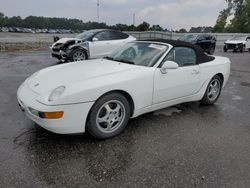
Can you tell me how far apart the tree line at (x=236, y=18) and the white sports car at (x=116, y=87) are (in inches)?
1990

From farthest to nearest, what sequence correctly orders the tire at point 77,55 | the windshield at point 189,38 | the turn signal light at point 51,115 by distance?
the windshield at point 189,38 < the tire at point 77,55 < the turn signal light at point 51,115

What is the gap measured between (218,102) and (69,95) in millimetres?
3592

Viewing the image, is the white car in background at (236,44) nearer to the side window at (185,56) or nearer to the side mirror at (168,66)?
the side window at (185,56)

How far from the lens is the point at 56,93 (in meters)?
2.79

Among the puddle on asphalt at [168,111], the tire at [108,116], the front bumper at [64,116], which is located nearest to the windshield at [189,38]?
the puddle on asphalt at [168,111]

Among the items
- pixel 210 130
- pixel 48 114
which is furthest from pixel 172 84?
pixel 48 114

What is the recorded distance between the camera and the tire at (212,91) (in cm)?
463

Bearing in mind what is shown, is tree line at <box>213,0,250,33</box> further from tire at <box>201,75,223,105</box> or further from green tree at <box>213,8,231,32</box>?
tire at <box>201,75,223,105</box>

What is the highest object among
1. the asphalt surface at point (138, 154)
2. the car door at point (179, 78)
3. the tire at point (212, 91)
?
the car door at point (179, 78)

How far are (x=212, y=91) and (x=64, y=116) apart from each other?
3.28m

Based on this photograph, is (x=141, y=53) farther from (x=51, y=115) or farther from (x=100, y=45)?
(x=100, y=45)

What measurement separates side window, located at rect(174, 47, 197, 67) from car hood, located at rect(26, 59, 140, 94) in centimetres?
92

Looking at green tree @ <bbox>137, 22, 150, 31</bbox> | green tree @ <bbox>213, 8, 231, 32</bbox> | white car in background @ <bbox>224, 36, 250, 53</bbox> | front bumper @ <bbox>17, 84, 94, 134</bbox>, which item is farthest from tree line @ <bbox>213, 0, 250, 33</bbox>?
front bumper @ <bbox>17, 84, 94, 134</bbox>

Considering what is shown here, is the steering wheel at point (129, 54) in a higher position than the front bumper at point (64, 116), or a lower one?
higher
